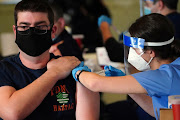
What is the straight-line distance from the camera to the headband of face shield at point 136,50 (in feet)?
5.02

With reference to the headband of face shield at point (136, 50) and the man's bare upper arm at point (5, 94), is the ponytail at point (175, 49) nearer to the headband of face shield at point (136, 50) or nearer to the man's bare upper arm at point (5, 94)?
the headband of face shield at point (136, 50)

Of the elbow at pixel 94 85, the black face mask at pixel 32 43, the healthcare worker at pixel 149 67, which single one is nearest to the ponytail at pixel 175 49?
the healthcare worker at pixel 149 67

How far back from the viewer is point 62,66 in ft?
5.26

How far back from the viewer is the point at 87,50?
3.65 metres

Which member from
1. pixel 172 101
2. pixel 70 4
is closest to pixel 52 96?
pixel 172 101

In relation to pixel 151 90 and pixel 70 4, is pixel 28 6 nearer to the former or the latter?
pixel 151 90

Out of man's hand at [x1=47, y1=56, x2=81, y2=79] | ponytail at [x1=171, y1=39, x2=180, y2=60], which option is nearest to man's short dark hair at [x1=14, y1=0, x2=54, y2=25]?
man's hand at [x1=47, y1=56, x2=81, y2=79]

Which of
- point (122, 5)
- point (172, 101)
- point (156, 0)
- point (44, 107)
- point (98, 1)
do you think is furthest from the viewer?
point (122, 5)

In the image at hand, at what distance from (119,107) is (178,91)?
0.90 metres

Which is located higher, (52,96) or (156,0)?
(156,0)

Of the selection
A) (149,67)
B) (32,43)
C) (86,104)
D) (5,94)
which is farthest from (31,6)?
(149,67)

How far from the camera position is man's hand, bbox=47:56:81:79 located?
5.16ft

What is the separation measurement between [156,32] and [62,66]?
0.56 meters

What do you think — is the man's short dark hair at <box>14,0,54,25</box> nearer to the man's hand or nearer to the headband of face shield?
the man's hand
